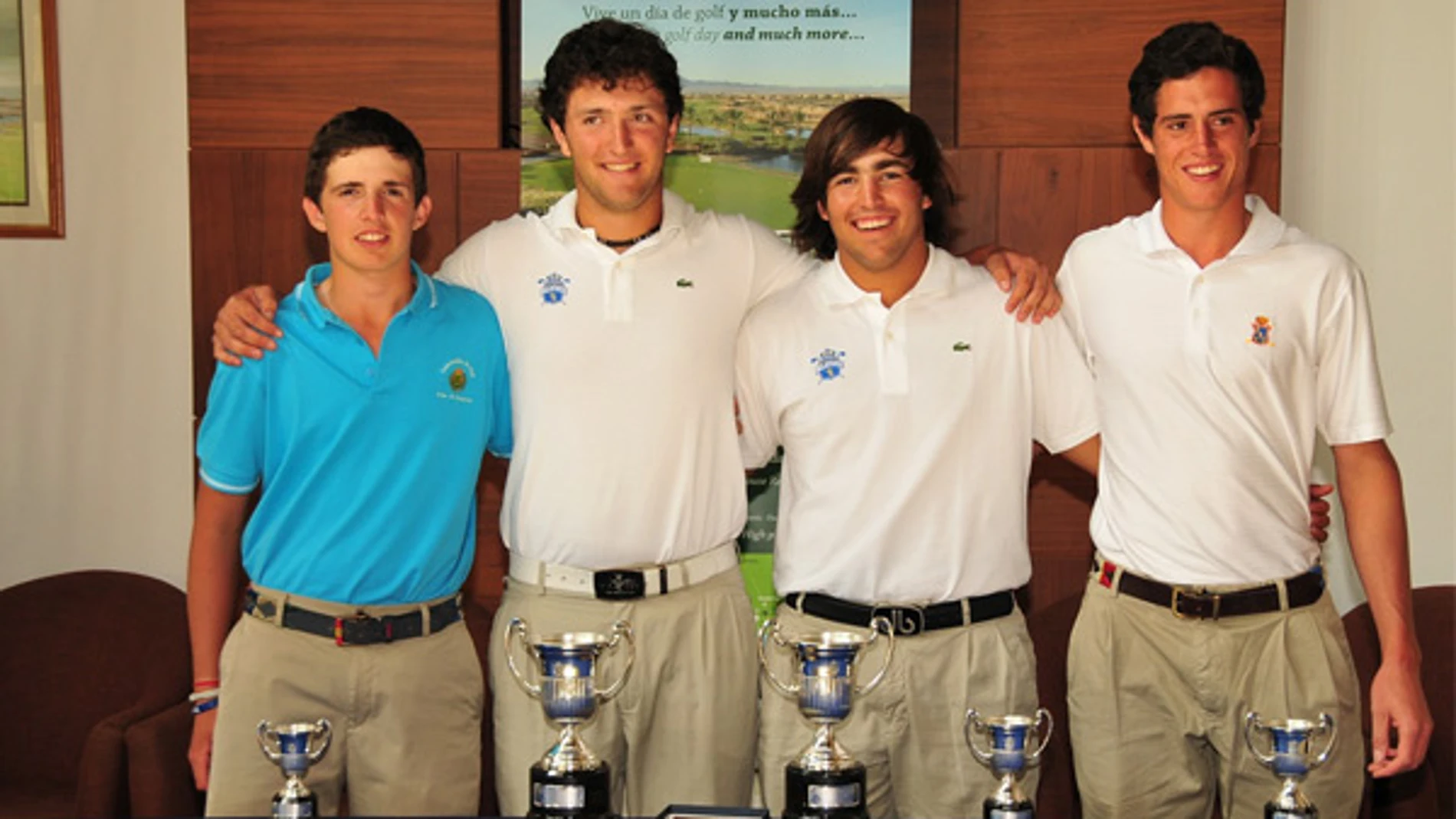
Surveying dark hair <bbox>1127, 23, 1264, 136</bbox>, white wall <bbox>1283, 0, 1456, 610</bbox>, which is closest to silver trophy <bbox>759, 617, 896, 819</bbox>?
dark hair <bbox>1127, 23, 1264, 136</bbox>

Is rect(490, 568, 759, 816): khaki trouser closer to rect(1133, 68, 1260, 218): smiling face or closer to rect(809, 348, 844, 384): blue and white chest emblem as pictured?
rect(809, 348, 844, 384): blue and white chest emblem

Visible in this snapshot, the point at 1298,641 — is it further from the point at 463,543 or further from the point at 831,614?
the point at 463,543

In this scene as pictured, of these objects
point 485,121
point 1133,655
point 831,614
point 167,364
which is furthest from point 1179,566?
point 167,364

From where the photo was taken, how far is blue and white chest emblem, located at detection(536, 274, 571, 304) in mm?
3189

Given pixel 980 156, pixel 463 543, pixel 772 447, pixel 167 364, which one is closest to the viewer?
pixel 463 543

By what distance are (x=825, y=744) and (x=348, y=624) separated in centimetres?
92

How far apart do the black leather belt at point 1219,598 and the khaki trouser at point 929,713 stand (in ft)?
0.99

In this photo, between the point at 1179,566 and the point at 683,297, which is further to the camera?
the point at 683,297

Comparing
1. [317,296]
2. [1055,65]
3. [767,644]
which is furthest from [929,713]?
[1055,65]

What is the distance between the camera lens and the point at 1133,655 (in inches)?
117

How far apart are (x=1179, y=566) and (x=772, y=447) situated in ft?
2.77

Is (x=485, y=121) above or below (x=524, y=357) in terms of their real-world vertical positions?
above

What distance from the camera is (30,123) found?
15.1 feet

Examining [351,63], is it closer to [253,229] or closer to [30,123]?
[253,229]
